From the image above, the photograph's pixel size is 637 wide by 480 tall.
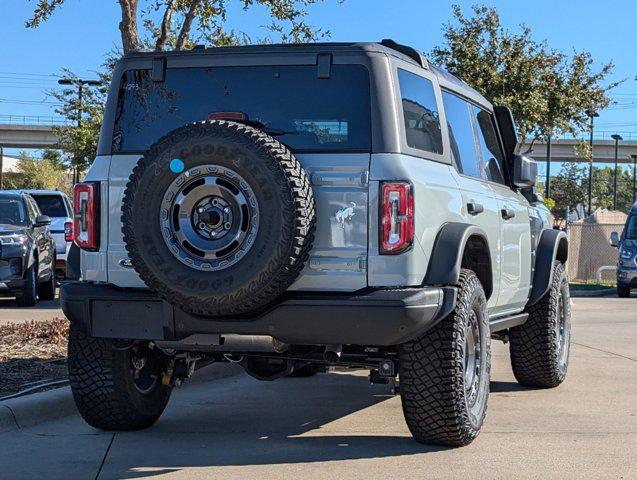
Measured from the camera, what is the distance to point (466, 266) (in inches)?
275

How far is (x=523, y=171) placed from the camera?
8328 millimetres

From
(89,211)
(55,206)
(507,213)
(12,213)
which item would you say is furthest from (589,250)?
(89,211)

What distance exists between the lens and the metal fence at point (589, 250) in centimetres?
3338

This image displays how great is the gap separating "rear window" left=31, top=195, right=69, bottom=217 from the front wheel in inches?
677

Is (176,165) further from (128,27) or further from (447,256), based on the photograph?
(128,27)

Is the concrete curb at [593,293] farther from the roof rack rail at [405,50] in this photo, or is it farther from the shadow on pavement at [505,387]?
the roof rack rail at [405,50]

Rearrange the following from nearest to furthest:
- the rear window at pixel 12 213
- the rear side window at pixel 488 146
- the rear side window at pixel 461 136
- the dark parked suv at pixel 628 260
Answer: the rear side window at pixel 461 136, the rear side window at pixel 488 146, the rear window at pixel 12 213, the dark parked suv at pixel 628 260

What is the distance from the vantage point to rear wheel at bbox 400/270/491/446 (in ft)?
20.0

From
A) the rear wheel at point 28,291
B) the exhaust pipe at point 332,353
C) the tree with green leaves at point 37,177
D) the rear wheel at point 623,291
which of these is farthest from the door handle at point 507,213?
the tree with green leaves at point 37,177

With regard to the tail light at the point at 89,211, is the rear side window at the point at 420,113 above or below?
above

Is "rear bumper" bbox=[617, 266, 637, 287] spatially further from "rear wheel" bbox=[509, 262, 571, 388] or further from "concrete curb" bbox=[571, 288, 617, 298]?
"rear wheel" bbox=[509, 262, 571, 388]

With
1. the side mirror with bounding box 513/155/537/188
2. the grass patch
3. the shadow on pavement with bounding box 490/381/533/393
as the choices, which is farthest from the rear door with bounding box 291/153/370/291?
the shadow on pavement with bounding box 490/381/533/393

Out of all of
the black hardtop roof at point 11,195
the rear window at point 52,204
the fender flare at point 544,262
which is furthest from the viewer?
the rear window at point 52,204

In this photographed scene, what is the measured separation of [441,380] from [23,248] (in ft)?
38.8
